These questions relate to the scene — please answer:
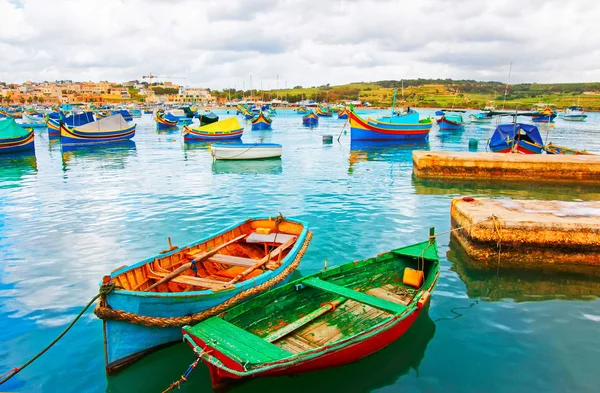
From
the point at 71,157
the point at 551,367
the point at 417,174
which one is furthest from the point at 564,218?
the point at 71,157

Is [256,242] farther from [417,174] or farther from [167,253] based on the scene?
[417,174]

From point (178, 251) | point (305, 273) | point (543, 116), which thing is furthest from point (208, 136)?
point (543, 116)

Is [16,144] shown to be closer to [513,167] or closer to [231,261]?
[231,261]

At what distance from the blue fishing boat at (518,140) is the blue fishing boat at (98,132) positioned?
3296 centimetres

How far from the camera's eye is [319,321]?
252 inches

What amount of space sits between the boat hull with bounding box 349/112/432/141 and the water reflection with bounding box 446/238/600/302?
28704 millimetres

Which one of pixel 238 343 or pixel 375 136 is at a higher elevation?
pixel 375 136

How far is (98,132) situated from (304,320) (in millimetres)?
37418

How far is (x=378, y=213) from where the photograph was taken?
13.6 metres

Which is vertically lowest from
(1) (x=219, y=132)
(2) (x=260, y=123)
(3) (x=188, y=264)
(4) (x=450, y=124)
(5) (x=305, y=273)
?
(5) (x=305, y=273)

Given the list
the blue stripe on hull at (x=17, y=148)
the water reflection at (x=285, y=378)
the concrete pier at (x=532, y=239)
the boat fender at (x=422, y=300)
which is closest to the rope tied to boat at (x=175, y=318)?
the water reflection at (x=285, y=378)

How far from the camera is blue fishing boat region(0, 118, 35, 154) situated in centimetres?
3055

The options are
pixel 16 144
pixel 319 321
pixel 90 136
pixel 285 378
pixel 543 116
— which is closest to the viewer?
pixel 285 378

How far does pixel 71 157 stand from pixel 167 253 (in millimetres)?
26881
